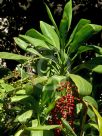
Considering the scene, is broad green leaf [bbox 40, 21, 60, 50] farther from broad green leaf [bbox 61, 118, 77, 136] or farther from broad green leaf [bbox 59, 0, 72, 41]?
broad green leaf [bbox 61, 118, 77, 136]

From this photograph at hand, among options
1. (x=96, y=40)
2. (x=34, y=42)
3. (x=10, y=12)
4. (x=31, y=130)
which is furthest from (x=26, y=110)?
(x=10, y=12)

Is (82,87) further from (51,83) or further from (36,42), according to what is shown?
(36,42)

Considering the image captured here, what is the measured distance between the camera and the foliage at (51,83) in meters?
A: 2.00

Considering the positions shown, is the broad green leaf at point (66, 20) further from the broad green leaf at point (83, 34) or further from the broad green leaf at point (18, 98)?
the broad green leaf at point (18, 98)

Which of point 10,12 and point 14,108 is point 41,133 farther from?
point 10,12

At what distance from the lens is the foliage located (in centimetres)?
200

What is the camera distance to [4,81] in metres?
2.31

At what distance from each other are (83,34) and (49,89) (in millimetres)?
406

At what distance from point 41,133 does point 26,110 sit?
19 centimetres

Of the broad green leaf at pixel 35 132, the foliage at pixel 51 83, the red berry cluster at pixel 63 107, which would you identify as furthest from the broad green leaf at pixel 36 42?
the broad green leaf at pixel 35 132

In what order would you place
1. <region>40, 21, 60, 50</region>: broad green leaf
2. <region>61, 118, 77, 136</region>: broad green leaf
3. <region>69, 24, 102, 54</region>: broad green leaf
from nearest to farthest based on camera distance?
<region>61, 118, 77, 136</region>: broad green leaf < <region>69, 24, 102, 54</region>: broad green leaf < <region>40, 21, 60, 50</region>: broad green leaf

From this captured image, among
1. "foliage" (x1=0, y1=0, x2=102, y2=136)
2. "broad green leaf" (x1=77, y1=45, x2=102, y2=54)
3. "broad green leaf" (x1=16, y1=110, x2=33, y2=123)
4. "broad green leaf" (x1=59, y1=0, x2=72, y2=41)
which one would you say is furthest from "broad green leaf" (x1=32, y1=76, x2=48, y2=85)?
"broad green leaf" (x1=59, y1=0, x2=72, y2=41)

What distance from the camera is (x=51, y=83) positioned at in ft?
6.54

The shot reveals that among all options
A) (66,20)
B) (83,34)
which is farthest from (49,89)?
(66,20)
